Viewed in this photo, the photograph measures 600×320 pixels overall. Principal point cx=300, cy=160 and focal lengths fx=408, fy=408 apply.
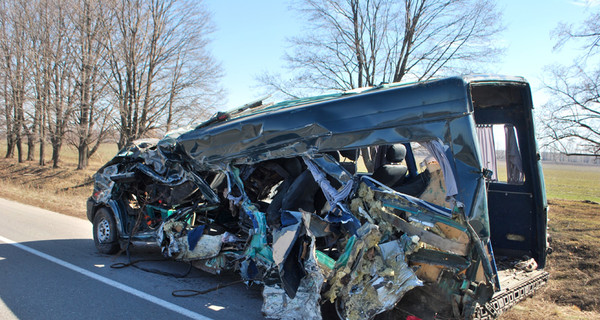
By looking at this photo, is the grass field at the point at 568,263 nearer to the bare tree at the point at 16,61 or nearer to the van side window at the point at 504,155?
the van side window at the point at 504,155

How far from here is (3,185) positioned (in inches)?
762

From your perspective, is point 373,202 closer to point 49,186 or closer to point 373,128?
point 373,128

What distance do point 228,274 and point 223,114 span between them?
2265 mm

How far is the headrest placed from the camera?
463 cm

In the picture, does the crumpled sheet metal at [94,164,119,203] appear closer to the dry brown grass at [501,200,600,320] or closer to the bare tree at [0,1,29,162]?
the dry brown grass at [501,200,600,320]

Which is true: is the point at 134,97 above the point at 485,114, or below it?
above

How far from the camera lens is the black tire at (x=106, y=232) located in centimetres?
662

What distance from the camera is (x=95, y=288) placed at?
16.7 ft

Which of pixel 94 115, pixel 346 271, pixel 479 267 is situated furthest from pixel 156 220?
pixel 94 115

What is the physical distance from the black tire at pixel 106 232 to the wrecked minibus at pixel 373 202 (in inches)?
41.9

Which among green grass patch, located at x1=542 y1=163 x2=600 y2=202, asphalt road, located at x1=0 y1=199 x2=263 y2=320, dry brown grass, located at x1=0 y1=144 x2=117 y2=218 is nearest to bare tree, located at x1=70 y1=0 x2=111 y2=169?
dry brown grass, located at x1=0 y1=144 x2=117 y2=218

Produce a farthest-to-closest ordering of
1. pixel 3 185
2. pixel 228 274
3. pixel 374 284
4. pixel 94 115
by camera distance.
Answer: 1. pixel 94 115
2. pixel 3 185
3. pixel 228 274
4. pixel 374 284

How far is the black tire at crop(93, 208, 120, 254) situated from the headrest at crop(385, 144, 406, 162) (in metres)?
4.60

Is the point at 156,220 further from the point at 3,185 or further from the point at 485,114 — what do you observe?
the point at 3,185
